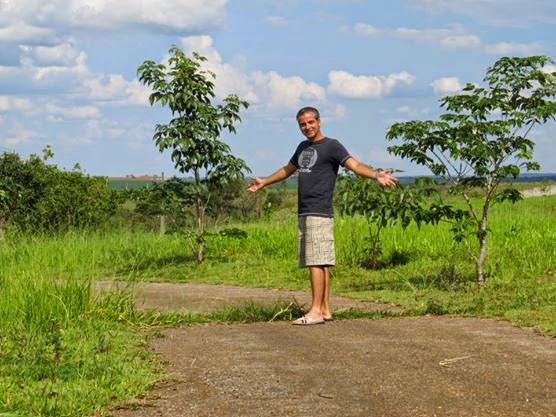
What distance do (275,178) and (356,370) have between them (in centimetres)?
291

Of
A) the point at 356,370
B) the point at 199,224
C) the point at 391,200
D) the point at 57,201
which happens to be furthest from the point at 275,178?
the point at 57,201

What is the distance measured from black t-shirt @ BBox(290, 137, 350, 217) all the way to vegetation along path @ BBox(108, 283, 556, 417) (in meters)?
1.10

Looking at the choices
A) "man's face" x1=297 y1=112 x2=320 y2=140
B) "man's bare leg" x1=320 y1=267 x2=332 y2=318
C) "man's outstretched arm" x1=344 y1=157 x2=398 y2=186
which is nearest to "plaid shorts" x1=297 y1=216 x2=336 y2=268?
"man's bare leg" x1=320 y1=267 x2=332 y2=318

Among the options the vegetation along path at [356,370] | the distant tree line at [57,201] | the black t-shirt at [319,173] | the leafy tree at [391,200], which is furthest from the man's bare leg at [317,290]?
the distant tree line at [57,201]

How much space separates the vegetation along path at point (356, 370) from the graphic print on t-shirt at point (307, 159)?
4.76 feet

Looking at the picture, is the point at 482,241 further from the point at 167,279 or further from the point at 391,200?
the point at 167,279

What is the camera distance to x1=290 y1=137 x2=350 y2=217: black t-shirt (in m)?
8.05

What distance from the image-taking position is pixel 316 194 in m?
8.09

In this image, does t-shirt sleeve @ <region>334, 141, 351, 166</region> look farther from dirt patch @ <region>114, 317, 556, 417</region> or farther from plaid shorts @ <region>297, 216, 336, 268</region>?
dirt patch @ <region>114, 317, 556, 417</region>

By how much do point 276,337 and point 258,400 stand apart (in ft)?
6.91

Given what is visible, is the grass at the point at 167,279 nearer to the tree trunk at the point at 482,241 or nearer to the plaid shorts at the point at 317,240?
the tree trunk at the point at 482,241

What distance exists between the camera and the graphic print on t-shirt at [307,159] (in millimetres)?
8076

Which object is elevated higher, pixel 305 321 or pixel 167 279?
pixel 305 321

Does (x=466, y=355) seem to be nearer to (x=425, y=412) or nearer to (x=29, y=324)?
(x=425, y=412)
